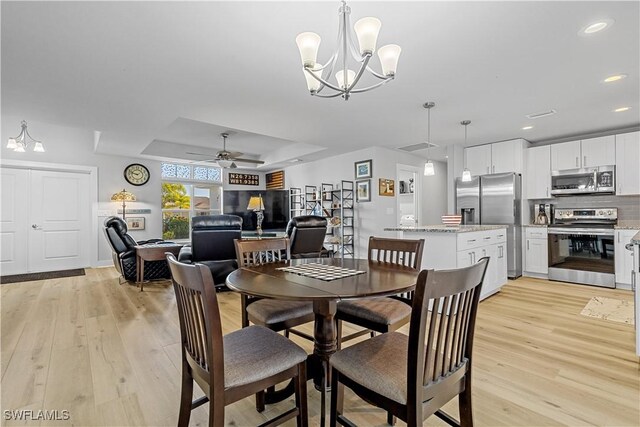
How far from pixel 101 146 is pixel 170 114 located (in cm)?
280

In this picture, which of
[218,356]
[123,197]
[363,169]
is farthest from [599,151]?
[123,197]

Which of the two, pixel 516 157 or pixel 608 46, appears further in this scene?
pixel 516 157

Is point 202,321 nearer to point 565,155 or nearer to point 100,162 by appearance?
point 565,155

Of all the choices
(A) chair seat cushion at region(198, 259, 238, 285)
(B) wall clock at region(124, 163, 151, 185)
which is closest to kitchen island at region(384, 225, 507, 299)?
(A) chair seat cushion at region(198, 259, 238, 285)

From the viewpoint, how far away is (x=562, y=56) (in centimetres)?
250

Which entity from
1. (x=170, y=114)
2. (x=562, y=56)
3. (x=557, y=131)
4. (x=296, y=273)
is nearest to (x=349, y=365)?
(x=296, y=273)

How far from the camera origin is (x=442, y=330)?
107 centimetres

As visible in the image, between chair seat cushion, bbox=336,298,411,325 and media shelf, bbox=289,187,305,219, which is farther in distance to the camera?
media shelf, bbox=289,187,305,219

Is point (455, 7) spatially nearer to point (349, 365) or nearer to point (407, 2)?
point (407, 2)

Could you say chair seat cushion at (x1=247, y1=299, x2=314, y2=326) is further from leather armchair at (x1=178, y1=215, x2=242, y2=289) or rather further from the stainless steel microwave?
the stainless steel microwave

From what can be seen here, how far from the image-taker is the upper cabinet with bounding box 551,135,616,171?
4477 millimetres

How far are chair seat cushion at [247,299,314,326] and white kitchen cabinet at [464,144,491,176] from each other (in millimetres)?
4851

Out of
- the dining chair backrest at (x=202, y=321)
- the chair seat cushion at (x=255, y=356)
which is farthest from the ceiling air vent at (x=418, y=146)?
the dining chair backrest at (x=202, y=321)

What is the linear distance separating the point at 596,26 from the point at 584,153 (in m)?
3.41
